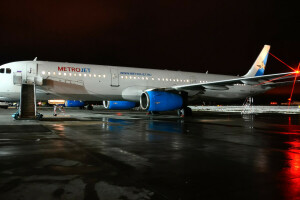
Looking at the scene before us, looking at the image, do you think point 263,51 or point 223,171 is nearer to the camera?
point 223,171

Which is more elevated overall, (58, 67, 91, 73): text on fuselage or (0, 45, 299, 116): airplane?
(58, 67, 91, 73): text on fuselage

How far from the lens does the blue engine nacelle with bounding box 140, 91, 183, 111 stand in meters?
19.8

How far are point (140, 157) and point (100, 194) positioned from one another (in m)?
2.45

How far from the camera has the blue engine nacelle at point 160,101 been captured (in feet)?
65.0

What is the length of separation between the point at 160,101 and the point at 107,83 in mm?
4128

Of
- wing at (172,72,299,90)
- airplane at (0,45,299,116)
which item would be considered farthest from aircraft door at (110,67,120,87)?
wing at (172,72,299,90)

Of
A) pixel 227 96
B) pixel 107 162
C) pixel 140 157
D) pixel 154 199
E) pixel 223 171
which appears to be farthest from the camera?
pixel 227 96

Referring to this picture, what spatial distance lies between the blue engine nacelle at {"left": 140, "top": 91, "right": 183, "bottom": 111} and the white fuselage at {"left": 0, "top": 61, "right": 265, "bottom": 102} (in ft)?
6.55

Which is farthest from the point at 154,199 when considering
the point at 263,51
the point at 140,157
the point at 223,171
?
the point at 263,51

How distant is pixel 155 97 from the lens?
65.2 ft

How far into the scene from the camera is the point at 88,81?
67.0 feet

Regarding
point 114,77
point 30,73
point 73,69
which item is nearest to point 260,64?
point 114,77

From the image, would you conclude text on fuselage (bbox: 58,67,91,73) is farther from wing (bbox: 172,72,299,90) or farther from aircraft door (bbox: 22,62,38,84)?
wing (bbox: 172,72,299,90)

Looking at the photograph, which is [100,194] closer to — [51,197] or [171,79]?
[51,197]
